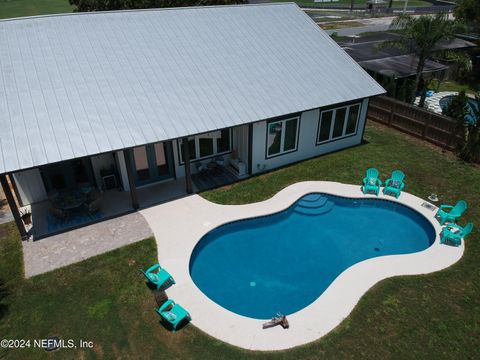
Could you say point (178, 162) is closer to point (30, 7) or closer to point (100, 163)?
point (100, 163)

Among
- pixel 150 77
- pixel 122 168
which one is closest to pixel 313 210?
pixel 122 168

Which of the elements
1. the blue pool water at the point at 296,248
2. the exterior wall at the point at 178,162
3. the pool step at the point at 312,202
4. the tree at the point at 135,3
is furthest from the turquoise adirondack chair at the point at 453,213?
the tree at the point at 135,3

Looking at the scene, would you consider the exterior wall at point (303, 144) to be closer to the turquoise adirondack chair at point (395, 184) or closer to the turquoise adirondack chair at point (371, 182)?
the turquoise adirondack chair at point (371, 182)

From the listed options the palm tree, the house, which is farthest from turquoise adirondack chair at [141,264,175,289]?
the palm tree

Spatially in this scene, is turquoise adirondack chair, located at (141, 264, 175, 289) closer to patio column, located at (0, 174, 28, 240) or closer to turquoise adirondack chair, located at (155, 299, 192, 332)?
turquoise adirondack chair, located at (155, 299, 192, 332)

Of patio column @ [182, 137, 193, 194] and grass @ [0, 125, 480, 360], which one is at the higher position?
patio column @ [182, 137, 193, 194]

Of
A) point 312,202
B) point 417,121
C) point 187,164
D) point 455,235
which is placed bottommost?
point 312,202
